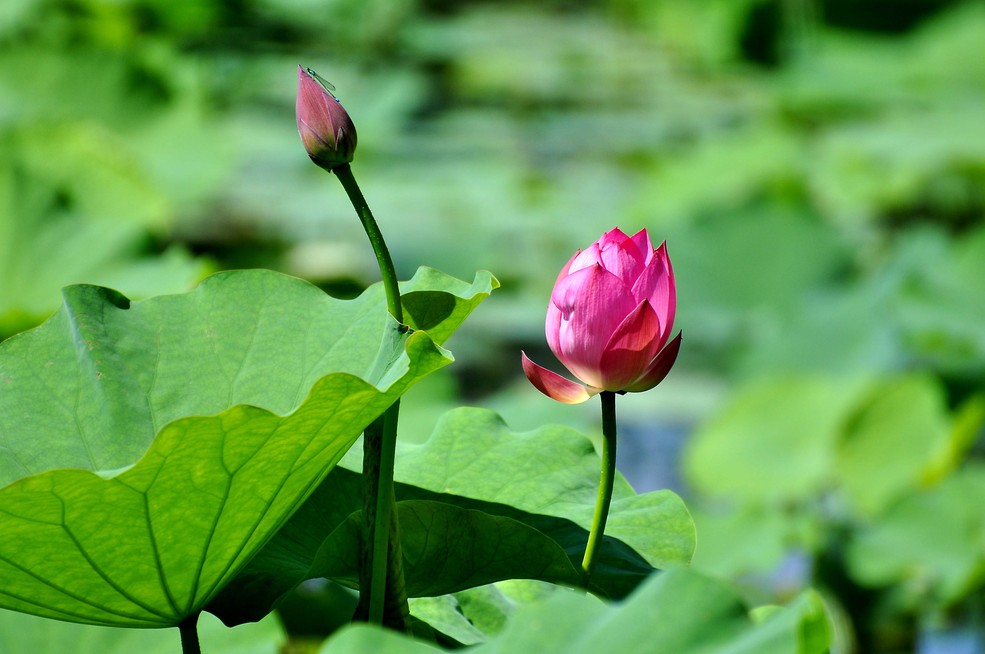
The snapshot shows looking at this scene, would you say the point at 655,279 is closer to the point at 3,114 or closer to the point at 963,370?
the point at 963,370

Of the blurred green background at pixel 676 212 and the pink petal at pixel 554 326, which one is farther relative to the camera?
the blurred green background at pixel 676 212

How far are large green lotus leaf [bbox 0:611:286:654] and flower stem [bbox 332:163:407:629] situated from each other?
0.67 ft

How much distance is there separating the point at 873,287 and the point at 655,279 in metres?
1.85

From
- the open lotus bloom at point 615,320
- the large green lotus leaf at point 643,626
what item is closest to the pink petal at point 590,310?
the open lotus bloom at point 615,320

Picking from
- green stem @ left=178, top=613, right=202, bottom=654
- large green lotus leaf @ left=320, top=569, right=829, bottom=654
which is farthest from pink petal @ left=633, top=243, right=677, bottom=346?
green stem @ left=178, top=613, right=202, bottom=654

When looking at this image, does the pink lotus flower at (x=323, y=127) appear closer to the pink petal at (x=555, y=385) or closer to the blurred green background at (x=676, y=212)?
the pink petal at (x=555, y=385)

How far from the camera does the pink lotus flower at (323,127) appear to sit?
1.31 ft

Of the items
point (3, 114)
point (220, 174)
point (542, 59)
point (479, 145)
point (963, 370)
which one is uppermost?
point (542, 59)

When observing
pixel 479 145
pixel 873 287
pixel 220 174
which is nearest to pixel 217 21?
pixel 479 145

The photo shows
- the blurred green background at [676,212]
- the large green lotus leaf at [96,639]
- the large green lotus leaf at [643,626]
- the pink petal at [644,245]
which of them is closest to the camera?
the large green lotus leaf at [643,626]

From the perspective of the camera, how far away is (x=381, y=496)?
1.31 feet

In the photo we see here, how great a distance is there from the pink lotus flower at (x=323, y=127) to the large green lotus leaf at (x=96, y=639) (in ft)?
1.00

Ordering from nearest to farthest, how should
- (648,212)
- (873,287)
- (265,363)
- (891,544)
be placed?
(265,363)
(891,544)
(873,287)
(648,212)

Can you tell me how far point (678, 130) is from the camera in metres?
4.58
